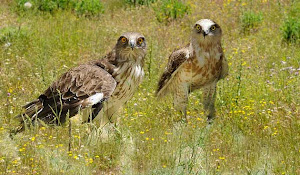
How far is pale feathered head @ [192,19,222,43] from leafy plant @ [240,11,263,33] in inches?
165

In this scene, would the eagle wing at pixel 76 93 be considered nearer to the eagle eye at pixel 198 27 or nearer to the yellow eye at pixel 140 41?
the yellow eye at pixel 140 41

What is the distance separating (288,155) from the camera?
5.72 meters

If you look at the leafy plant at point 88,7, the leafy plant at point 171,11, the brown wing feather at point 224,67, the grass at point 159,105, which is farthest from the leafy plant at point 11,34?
the brown wing feather at point 224,67

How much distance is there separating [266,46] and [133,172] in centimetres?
557

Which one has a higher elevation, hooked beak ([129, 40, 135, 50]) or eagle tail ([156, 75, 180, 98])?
hooked beak ([129, 40, 135, 50])

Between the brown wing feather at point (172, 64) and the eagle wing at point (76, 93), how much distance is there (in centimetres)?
154

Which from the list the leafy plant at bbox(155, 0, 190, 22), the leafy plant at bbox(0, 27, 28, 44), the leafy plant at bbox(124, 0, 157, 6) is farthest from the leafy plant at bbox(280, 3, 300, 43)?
the leafy plant at bbox(0, 27, 28, 44)

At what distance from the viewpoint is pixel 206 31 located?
7250 millimetres

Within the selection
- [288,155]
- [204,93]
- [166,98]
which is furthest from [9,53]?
[288,155]

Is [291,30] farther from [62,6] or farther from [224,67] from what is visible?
[62,6]

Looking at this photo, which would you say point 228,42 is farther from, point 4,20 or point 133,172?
point 133,172

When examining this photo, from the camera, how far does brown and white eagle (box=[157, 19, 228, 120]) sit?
24.2 ft

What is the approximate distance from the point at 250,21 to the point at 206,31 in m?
4.42

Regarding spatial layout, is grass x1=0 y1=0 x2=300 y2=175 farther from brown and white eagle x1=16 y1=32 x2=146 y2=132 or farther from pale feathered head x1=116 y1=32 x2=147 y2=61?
pale feathered head x1=116 y1=32 x2=147 y2=61
